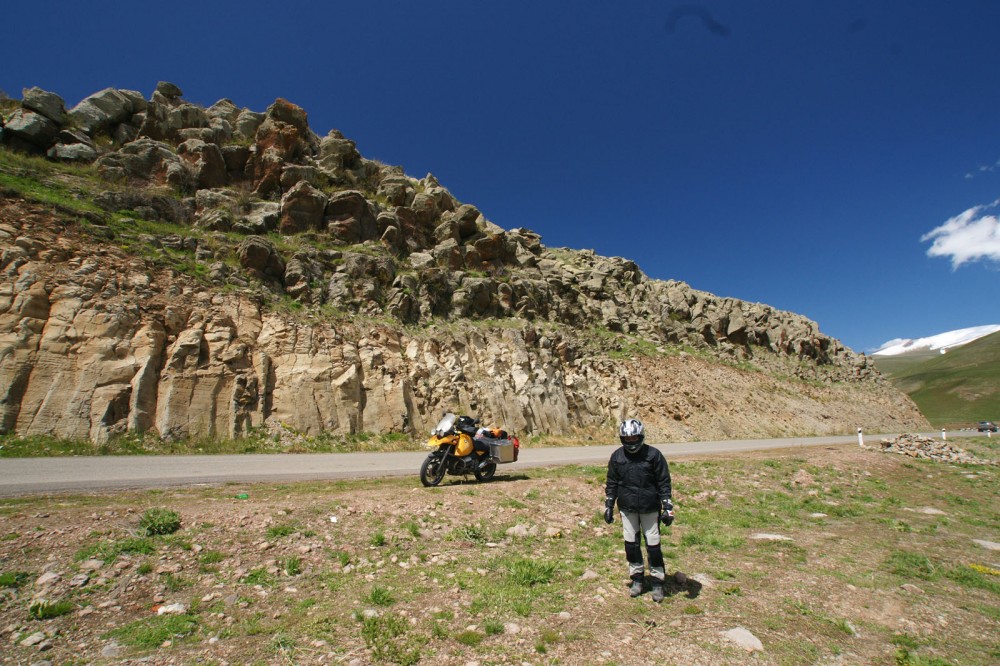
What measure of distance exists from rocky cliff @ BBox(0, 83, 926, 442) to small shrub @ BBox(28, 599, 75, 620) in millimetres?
12808

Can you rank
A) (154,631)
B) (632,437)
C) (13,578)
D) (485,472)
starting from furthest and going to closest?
(485,472) < (632,437) < (13,578) < (154,631)

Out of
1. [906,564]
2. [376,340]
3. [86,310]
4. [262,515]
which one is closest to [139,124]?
[86,310]

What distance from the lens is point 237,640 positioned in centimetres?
460

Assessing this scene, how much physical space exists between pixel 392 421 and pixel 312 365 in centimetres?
439

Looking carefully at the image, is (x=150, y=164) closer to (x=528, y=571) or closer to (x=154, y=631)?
(x=154, y=631)

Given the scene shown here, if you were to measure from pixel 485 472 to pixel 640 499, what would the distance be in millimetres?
6589

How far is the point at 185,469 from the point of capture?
459 inches

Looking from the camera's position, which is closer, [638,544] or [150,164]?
[638,544]

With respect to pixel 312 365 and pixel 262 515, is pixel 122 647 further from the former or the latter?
pixel 312 365

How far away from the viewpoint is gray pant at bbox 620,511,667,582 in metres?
6.01

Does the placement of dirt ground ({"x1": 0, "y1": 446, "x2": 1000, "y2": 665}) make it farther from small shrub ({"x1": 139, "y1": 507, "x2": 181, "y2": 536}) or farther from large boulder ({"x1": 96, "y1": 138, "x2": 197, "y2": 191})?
large boulder ({"x1": 96, "y1": 138, "x2": 197, "y2": 191})

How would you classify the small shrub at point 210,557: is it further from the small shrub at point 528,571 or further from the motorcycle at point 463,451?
the motorcycle at point 463,451

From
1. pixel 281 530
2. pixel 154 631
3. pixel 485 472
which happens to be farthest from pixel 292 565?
pixel 485 472

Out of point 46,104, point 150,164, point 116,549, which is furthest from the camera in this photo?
point 150,164
